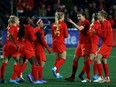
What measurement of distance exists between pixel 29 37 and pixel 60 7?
58.8 feet

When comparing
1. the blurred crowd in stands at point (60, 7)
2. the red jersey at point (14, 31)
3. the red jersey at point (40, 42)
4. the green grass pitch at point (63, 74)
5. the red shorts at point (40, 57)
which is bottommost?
the green grass pitch at point (63, 74)

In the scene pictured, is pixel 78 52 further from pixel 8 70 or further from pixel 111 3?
pixel 111 3

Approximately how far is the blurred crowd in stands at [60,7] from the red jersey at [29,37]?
1670 cm

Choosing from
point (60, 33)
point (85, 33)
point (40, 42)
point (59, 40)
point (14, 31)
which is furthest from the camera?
point (59, 40)

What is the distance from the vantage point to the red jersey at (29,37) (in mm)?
16297

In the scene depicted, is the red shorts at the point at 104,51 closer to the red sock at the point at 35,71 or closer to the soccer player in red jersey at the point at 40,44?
the soccer player in red jersey at the point at 40,44

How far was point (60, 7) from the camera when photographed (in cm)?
3419

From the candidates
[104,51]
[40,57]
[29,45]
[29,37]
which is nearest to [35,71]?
[29,45]

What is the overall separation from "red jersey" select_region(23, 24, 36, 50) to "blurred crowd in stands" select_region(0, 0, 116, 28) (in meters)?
16.7

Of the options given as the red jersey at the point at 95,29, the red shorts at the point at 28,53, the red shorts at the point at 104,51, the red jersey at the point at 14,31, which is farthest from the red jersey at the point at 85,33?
the red jersey at the point at 14,31

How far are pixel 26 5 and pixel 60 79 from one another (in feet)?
56.0

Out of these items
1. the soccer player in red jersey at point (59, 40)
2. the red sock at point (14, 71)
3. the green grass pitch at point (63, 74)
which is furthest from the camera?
the soccer player in red jersey at point (59, 40)

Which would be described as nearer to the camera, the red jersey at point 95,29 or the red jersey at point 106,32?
the red jersey at point 106,32

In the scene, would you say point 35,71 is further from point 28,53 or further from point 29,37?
point 29,37
